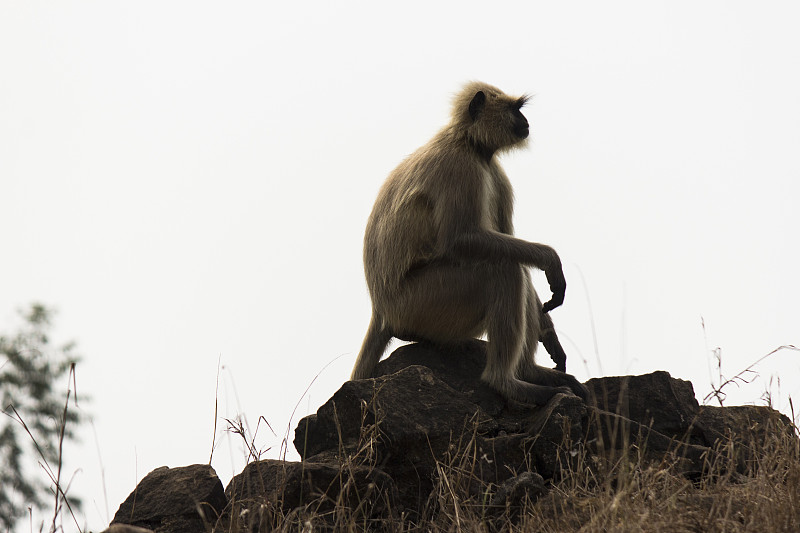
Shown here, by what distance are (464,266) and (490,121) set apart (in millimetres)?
1191

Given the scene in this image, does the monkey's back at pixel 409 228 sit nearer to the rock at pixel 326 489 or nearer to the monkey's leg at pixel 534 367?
the monkey's leg at pixel 534 367

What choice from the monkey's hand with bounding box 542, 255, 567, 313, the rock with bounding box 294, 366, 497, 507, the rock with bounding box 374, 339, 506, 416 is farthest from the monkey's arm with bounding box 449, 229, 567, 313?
the rock with bounding box 294, 366, 497, 507

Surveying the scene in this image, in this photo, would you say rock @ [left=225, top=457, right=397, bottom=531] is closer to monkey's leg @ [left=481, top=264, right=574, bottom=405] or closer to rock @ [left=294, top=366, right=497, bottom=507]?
rock @ [left=294, top=366, right=497, bottom=507]

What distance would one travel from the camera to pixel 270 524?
3.89m

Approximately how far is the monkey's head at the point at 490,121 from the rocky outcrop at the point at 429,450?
1659mm

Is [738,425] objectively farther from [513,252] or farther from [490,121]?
[490,121]

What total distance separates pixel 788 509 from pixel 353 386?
7.04 feet

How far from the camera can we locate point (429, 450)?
4520mm

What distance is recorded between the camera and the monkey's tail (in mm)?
5652

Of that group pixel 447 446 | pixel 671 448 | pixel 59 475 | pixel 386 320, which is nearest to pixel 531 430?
pixel 447 446

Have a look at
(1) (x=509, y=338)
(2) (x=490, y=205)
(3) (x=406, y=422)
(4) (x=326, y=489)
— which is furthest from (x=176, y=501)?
(2) (x=490, y=205)

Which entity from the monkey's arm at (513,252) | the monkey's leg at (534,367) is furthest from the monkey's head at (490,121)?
the monkey's leg at (534,367)

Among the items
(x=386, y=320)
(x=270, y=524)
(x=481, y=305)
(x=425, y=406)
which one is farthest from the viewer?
(x=386, y=320)

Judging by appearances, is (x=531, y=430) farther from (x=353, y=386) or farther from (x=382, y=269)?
(x=382, y=269)
